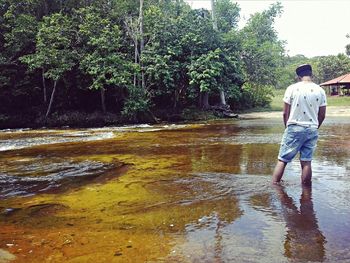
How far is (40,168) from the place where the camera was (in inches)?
278

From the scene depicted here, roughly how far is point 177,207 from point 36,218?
5.06 feet

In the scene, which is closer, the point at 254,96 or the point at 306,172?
the point at 306,172

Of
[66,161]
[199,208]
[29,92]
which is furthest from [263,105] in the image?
[199,208]

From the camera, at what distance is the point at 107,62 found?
2202 cm

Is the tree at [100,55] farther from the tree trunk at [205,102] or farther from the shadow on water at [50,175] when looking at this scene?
the shadow on water at [50,175]

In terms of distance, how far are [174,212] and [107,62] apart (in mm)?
19263

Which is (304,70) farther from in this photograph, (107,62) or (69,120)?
(69,120)

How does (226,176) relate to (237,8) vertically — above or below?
below

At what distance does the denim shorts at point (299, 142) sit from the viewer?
15.6 feet

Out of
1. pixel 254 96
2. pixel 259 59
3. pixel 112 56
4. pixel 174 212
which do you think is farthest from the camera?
pixel 254 96

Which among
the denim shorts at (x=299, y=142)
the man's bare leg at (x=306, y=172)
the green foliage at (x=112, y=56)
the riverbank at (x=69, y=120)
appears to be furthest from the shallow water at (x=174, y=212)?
the riverbank at (x=69, y=120)

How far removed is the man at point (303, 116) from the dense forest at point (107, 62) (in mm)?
17297

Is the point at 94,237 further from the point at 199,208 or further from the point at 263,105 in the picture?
the point at 263,105

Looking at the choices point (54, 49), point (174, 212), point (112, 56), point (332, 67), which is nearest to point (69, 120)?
point (54, 49)
